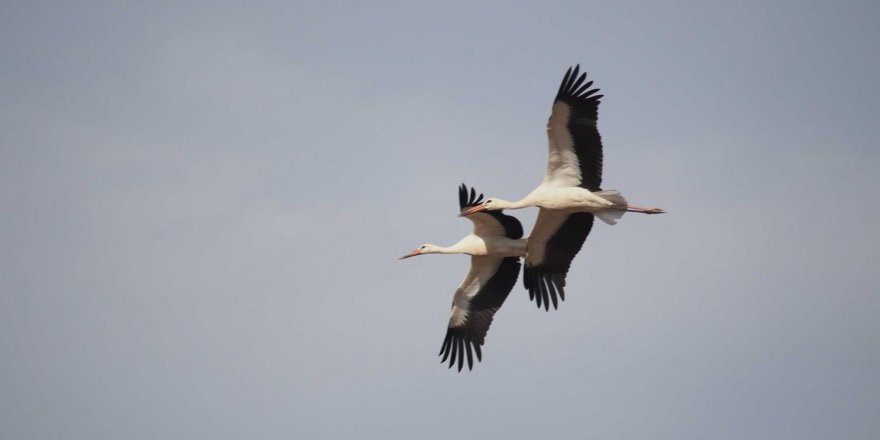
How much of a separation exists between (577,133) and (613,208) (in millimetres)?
1335

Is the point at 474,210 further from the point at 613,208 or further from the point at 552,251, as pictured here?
the point at 613,208

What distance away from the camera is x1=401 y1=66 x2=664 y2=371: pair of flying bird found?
20672 mm

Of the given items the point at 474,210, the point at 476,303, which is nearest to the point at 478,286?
the point at 476,303

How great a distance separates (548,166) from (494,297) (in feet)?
10.2

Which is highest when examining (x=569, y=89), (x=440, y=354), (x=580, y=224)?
(x=569, y=89)

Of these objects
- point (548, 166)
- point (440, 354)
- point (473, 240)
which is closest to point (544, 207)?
point (548, 166)

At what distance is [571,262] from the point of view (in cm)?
2180

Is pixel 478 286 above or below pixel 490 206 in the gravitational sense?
below

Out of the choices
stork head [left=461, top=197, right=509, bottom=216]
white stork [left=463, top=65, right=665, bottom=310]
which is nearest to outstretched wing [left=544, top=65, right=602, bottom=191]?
white stork [left=463, top=65, right=665, bottom=310]

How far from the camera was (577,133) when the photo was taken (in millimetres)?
Result: 20672

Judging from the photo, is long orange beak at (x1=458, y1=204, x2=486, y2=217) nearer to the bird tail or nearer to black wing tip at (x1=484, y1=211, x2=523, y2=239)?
black wing tip at (x1=484, y1=211, x2=523, y2=239)

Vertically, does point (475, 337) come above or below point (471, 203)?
below

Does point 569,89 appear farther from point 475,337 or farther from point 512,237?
point 475,337

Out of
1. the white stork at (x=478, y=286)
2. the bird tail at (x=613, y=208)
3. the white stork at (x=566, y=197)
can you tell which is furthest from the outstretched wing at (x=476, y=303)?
the bird tail at (x=613, y=208)
